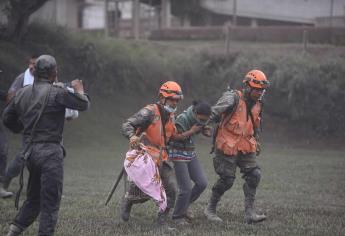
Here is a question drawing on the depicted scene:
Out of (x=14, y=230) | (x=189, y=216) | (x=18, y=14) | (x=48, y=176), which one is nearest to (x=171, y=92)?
(x=189, y=216)

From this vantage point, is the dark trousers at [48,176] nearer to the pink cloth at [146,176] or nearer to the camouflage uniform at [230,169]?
the pink cloth at [146,176]

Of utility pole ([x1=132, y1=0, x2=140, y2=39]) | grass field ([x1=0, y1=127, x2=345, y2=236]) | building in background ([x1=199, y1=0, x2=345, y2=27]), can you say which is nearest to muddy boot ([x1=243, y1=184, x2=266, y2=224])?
grass field ([x1=0, y1=127, x2=345, y2=236])

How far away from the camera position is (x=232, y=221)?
29.0 ft

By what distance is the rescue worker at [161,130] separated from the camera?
8117mm

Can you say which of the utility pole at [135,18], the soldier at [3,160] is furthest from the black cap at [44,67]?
the utility pole at [135,18]

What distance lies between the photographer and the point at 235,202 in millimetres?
10734

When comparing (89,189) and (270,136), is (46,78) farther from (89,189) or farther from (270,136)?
(270,136)

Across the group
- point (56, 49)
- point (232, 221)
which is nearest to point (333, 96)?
point (56, 49)

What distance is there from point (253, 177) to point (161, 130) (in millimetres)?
1460

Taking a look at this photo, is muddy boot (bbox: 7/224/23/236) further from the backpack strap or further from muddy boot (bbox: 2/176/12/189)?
muddy boot (bbox: 2/176/12/189)

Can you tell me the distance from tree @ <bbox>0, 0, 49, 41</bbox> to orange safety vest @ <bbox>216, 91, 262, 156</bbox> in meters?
15.8

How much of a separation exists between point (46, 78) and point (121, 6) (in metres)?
38.4

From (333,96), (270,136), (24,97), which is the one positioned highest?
(24,97)

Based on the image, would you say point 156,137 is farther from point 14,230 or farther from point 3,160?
point 3,160
